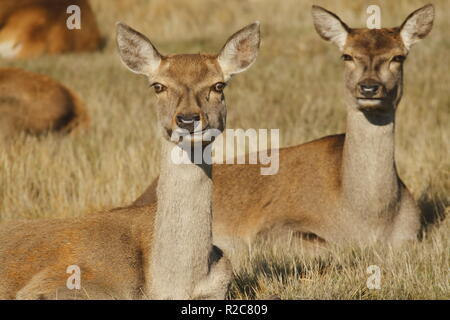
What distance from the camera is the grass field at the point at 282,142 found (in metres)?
6.27

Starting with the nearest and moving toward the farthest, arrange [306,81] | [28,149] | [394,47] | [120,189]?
[394,47] → [120,189] → [28,149] → [306,81]

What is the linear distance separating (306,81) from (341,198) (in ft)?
20.5

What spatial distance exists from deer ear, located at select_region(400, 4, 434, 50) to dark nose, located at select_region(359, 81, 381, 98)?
63 cm

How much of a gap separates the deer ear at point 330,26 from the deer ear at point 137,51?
8.67ft

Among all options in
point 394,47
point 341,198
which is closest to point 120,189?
point 341,198

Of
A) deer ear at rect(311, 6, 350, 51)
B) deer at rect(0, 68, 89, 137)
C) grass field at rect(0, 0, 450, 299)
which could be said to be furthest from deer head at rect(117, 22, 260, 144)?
deer at rect(0, 68, 89, 137)

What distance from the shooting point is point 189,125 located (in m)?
5.15

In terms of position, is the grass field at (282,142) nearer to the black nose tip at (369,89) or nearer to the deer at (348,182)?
the deer at (348,182)

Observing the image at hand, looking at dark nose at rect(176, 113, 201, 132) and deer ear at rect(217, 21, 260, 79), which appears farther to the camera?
deer ear at rect(217, 21, 260, 79)

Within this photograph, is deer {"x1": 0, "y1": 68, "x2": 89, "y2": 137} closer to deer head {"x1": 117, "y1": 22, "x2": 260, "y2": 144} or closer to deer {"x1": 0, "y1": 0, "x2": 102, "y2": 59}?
deer head {"x1": 117, "y1": 22, "x2": 260, "y2": 144}

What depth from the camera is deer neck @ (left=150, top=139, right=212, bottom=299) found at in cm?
539
